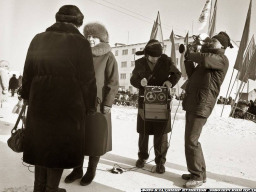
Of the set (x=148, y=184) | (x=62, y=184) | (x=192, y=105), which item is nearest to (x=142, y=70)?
(x=192, y=105)

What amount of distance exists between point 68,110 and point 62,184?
1396 mm

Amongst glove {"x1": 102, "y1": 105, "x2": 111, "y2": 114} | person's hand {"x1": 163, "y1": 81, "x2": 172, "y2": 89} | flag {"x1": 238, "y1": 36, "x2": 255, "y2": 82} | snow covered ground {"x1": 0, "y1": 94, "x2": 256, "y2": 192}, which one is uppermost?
flag {"x1": 238, "y1": 36, "x2": 255, "y2": 82}

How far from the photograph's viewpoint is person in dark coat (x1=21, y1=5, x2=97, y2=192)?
2.49 metres

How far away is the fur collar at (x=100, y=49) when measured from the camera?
3.54 metres

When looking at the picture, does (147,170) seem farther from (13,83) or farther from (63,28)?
(13,83)

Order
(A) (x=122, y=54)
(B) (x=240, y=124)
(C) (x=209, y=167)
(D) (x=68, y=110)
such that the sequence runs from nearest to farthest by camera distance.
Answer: (D) (x=68, y=110) → (C) (x=209, y=167) → (B) (x=240, y=124) → (A) (x=122, y=54)

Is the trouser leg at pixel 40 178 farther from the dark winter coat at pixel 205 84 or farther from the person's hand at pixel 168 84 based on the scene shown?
the person's hand at pixel 168 84

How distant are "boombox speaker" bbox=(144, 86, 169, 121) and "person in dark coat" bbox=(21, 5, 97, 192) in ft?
5.85

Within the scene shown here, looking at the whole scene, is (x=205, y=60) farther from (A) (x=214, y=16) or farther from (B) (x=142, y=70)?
(A) (x=214, y=16)

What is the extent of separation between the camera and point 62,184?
11.6 ft

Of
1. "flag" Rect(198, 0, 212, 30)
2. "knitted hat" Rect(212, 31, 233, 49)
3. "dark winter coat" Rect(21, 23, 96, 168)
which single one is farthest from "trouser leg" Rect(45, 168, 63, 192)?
"flag" Rect(198, 0, 212, 30)

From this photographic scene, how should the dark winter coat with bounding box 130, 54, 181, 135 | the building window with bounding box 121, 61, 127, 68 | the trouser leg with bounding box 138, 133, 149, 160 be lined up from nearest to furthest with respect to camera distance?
the dark winter coat with bounding box 130, 54, 181, 135 → the trouser leg with bounding box 138, 133, 149, 160 → the building window with bounding box 121, 61, 127, 68

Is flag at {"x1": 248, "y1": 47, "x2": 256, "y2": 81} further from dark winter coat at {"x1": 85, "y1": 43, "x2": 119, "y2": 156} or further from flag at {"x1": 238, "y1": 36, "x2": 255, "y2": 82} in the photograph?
→ dark winter coat at {"x1": 85, "y1": 43, "x2": 119, "y2": 156}

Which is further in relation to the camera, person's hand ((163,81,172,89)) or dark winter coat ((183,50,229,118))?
person's hand ((163,81,172,89))
